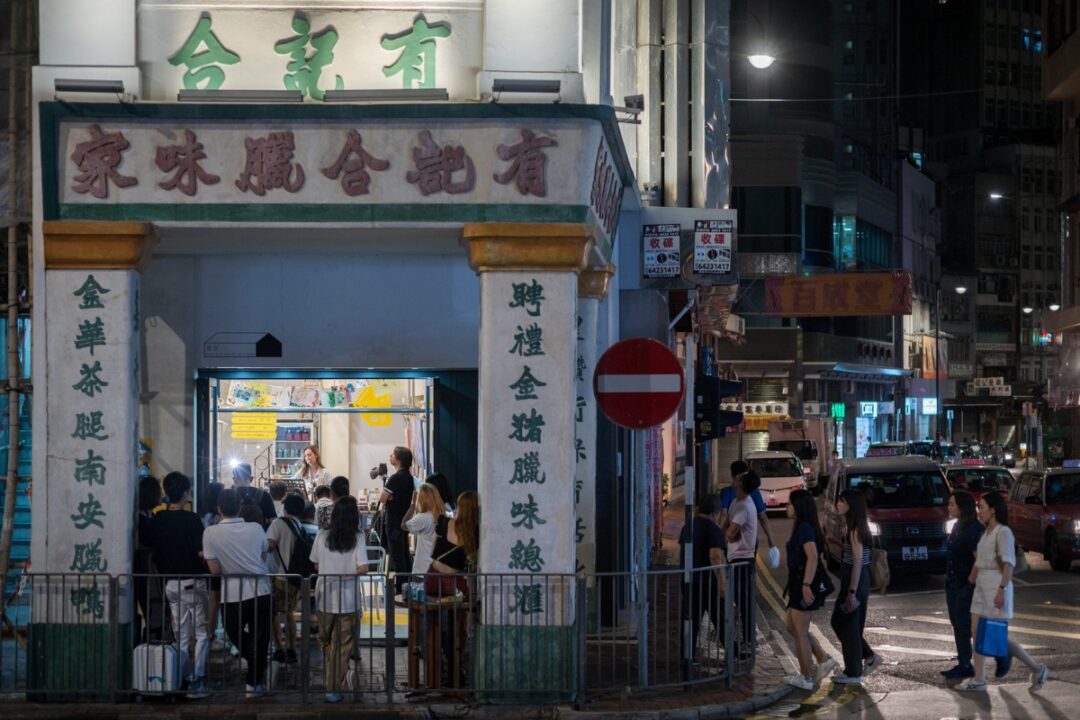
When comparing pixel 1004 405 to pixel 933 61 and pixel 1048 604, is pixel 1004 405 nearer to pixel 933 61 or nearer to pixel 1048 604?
pixel 933 61

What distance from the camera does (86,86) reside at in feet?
38.6

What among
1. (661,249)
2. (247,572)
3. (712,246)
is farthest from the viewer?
(661,249)

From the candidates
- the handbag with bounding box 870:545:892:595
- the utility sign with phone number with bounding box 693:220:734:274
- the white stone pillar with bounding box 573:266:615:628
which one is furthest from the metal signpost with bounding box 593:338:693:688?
the utility sign with phone number with bounding box 693:220:734:274

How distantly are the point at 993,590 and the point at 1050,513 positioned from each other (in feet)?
35.2

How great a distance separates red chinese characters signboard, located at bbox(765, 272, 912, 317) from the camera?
145 ft

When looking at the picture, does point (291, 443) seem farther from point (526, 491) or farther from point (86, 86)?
point (86, 86)

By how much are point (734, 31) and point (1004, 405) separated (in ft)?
145

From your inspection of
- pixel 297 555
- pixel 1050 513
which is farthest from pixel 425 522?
pixel 1050 513

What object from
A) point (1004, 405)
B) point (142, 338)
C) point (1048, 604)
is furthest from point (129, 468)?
point (1004, 405)

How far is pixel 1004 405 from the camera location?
316ft

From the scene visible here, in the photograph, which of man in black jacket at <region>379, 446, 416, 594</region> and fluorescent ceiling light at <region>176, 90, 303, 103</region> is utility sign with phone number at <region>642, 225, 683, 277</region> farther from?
fluorescent ceiling light at <region>176, 90, 303, 103</region>

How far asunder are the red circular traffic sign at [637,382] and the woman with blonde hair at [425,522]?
1.96 metres

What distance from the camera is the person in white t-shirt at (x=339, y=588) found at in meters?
12.0

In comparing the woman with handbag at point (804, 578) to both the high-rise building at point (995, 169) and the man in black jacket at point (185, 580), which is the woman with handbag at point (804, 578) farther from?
the high-rise building at point (995, 169)
